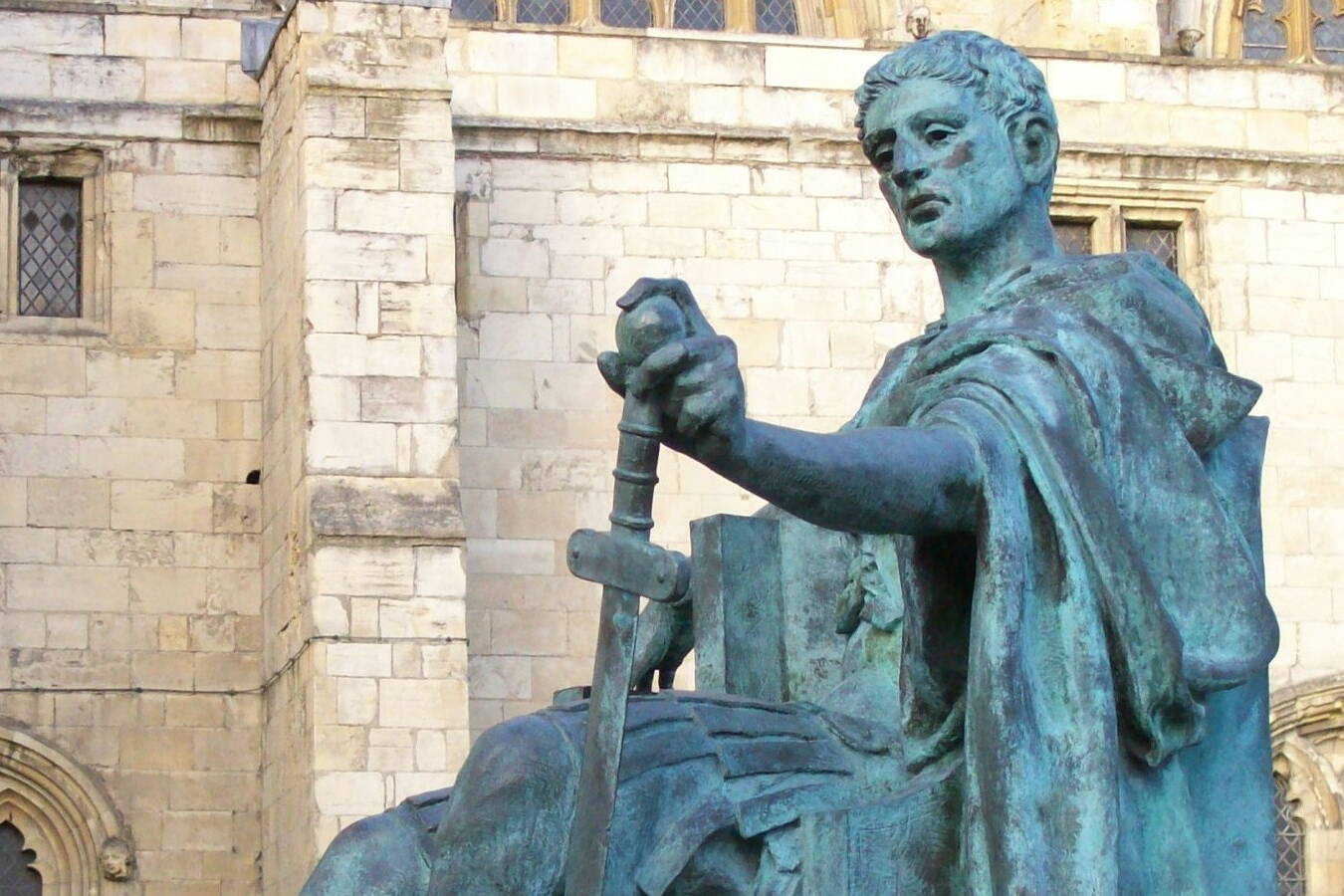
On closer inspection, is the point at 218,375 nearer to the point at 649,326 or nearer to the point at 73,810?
the point at 73,810

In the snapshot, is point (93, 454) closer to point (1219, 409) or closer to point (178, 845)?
point (178, 845)

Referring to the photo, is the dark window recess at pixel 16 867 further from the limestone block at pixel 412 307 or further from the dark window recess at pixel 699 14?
the dark window recess at pixel 699 14

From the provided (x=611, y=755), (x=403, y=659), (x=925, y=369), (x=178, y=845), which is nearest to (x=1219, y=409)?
(x=925, y=369)

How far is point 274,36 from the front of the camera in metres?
17.9

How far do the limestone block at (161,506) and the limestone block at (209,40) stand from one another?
2153 millimetres

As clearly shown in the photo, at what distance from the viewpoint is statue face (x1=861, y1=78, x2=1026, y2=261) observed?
4.52 m

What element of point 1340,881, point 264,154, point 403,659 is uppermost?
point 264,154

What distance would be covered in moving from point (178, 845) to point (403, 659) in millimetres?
2251

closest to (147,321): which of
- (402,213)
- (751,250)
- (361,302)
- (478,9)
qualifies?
(361,302)

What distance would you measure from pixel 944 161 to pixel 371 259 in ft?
40.4

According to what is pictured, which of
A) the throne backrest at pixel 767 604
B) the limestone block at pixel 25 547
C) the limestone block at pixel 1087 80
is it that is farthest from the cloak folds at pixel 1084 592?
the limestone block at pixel 1087 80

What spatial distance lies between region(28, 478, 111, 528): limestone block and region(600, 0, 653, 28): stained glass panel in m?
5.61

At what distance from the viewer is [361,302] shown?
1669 centimetres

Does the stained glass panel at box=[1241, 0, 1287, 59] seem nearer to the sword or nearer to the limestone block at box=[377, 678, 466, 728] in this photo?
the limestone block at box=[377, 678, 466, 728]
